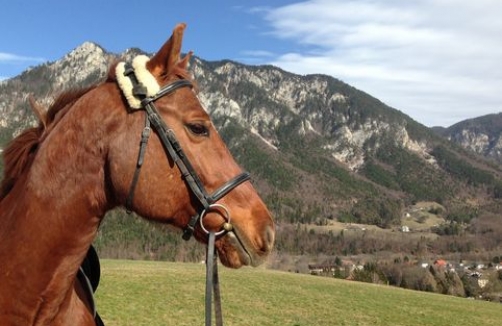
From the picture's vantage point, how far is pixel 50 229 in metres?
2.60

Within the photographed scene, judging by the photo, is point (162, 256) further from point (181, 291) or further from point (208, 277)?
point (208, 277)

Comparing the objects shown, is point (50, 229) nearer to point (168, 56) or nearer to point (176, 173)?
point (176, 173)

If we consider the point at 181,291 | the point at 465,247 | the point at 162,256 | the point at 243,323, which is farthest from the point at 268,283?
the point at 465,247

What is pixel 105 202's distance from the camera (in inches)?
Answer: 104

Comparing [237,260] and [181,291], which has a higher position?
[237,260]

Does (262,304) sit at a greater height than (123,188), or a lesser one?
lesser

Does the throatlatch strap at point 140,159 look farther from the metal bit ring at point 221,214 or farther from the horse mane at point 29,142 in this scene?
the horse mane at point 29,142

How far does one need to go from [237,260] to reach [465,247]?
667 feet

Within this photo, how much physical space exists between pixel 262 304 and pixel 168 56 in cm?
2785

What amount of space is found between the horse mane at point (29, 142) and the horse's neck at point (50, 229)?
0.26 m

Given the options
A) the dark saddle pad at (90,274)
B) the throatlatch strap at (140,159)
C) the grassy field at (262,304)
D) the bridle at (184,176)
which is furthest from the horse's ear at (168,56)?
the grassy field at (262,304)

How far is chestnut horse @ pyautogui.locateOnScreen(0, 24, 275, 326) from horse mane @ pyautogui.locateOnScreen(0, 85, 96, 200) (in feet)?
0.60

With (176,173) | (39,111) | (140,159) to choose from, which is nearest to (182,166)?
(176,173)

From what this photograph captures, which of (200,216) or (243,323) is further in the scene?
(243,323)
